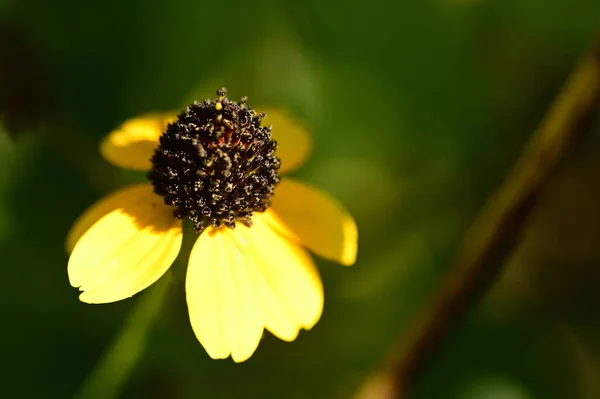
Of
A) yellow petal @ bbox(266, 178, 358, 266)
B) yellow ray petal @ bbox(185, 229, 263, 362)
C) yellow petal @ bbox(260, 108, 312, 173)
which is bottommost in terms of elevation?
yellow ray petal @ bbox(185, 229, 263, 362)

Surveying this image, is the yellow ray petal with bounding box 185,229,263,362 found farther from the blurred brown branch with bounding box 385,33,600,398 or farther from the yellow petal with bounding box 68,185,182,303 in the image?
the blurred brown branch with bounding box 385,33,600,398

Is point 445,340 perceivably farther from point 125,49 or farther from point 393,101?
point 125,49

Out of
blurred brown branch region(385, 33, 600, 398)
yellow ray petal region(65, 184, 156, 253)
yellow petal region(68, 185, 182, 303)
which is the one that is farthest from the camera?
blurred brown branch region(385, 33, 600, 398)

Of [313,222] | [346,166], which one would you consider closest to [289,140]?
[313,222]

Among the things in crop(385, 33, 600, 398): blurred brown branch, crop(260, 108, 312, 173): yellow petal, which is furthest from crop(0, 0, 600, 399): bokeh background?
crop(260, 108, 312, 173): yellow petal

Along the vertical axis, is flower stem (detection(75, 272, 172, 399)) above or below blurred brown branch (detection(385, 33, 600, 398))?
below

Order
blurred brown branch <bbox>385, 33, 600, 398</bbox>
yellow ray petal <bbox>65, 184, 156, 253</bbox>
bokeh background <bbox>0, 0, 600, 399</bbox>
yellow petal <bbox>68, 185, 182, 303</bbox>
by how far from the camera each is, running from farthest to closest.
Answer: bokeh background <bbox>0, 0, 600, 399</bbox>
blurred brown branch <bbox>385, 33, 600, 398</bbox>
yellow ray petal <bbox>65, 184, 156, 253</bbox>
yellow petal <bbox>68, 185, 182, 303</bbox>
